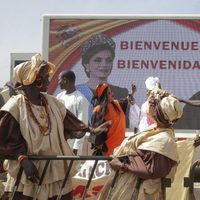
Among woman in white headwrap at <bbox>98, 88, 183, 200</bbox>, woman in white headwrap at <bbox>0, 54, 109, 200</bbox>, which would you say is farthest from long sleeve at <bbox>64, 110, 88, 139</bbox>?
woman in white headwrap at <bbox>98, 88, 183, 200</bbox>

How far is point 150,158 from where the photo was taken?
3.61m

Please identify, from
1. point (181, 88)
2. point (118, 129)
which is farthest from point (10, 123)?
point (181, 88)

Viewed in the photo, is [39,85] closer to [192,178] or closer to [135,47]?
[192,178]

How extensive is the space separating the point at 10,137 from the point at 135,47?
23.4ft

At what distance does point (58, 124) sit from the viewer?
13.3ft

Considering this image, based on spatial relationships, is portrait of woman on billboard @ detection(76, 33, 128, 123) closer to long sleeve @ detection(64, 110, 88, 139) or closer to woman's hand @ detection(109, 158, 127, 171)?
long sleeve @ detection(64, 110, 88, 139)

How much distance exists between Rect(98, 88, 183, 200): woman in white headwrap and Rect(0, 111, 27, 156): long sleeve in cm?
65

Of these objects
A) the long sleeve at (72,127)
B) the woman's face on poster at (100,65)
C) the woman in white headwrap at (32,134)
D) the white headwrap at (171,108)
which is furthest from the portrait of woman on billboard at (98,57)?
the white headwrap at (171,108)

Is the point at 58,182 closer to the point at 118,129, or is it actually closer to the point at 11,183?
the point at 11,183

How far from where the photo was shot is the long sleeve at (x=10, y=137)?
3.79 m

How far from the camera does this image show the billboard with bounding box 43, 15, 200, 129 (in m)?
10.5

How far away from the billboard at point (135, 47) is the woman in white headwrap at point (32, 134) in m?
6.40

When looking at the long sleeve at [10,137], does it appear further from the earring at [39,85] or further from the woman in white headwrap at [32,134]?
the earring at [39,85]

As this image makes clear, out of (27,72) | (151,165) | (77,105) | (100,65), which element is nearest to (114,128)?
(77,105)
